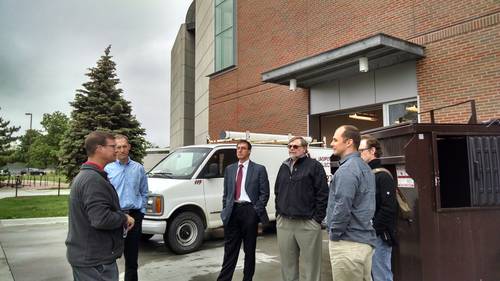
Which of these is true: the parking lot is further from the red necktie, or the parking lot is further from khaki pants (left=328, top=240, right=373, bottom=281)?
khaki pants (left=328, top=240, right=373, bottom=281)

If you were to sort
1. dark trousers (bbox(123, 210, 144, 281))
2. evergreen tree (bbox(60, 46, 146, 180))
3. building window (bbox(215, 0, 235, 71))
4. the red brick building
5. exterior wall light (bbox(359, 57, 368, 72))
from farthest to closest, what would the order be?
evergreen tree (bbox(60, 46, 146, 180)), building window (bbox(215, 0, 235, 71)), exterior wall light (bbox(359, 57, 368, 72)), the red brick building, dark trousers (bbox(123, 210, 144, 281))

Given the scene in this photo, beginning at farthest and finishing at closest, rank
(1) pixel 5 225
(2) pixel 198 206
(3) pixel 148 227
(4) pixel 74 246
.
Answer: (1) pixel 5 225, (2) pixel 198 206, (3) pixel 148 227, (4) pixel 74 246

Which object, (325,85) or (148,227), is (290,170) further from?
(325,85)

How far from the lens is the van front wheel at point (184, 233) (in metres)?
7.71

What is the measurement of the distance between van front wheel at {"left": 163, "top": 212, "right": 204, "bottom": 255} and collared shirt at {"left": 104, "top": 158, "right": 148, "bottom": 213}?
94.7 inches

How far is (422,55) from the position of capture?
1086 cm

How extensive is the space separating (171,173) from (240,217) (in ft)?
11.2

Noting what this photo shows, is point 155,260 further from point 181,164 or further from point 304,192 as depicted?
point 304,192

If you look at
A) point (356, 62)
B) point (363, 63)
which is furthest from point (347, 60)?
point (363, 63)

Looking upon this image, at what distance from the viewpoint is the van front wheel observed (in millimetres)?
7707

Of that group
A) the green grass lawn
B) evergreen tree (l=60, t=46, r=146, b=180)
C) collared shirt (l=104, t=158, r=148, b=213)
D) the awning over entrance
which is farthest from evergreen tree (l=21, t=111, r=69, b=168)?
collared shirt (l=104, t=158, r=148, b=213)

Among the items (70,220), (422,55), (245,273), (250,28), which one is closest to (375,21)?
(422,55)

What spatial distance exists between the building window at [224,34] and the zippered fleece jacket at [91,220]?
53.4 ft

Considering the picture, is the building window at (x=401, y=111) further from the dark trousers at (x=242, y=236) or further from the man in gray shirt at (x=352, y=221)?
the man in gray shirt at (x=352, y=221)
